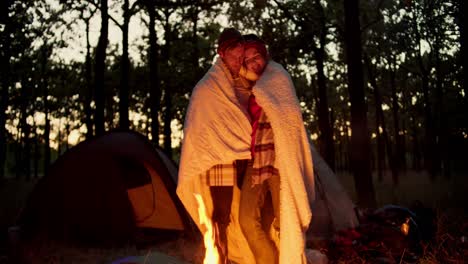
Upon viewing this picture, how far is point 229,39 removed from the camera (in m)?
3.54

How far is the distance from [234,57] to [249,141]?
0.69 m

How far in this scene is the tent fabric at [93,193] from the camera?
764 cm

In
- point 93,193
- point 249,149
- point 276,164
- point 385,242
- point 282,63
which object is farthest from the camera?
point 282,63

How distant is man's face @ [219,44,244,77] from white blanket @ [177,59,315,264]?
8 centimetres

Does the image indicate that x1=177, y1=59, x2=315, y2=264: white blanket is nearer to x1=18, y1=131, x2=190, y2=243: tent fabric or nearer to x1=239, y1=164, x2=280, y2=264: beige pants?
x1=239, y1=164, x2=280, y2=264: beige pants

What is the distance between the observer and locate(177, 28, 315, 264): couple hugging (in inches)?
128

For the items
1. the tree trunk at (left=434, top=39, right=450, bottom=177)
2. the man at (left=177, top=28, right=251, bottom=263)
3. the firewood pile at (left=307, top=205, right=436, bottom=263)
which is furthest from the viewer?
the tree trunk at (left=434, top=39, right=450, bottom=177)

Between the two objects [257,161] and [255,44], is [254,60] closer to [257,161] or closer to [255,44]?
[255,44]

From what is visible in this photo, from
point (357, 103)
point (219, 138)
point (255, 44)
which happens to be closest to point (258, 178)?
point (219, 138)

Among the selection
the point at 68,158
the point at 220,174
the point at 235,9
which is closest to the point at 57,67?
the point at 235,9

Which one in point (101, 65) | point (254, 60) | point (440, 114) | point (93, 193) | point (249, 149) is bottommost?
point (93, 193)

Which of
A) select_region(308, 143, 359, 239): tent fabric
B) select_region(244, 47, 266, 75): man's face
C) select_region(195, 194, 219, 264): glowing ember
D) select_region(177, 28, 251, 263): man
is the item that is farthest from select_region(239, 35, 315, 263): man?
select_region(308, 143, 359, 239): tent fabric

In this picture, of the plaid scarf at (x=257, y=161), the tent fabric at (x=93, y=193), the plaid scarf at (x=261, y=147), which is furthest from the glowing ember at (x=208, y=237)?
the tent fabric at (x=93, y=193)

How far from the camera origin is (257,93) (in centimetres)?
332
